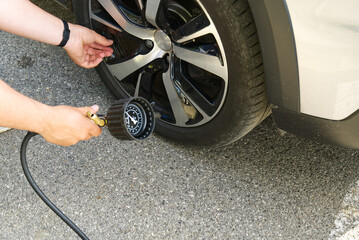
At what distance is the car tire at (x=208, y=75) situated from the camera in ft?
4.18

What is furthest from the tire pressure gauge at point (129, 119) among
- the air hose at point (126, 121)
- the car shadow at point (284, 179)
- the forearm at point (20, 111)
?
the car shadow at point (284, 179)

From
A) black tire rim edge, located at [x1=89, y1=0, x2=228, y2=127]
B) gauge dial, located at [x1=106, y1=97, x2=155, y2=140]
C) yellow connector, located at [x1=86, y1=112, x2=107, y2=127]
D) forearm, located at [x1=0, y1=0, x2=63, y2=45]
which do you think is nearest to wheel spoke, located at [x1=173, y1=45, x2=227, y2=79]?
black tire rim edge, located at [x1=89, y1=0, x2=228, y2=127]

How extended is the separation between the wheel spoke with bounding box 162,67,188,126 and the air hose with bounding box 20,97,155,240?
0.16 metres

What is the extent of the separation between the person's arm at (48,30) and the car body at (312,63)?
1.93 ft

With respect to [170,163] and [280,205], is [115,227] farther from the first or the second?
[280,205]

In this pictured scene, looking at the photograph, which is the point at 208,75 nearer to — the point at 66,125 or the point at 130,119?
the point at 130,119

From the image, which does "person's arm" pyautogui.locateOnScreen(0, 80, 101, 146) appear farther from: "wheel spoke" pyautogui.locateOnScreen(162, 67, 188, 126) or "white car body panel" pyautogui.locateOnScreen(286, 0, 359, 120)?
"white car body panel" pyautogui.locateOnScreen(286, 0, 359, 120)

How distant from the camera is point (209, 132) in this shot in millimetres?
1604

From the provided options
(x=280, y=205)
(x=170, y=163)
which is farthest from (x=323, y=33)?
(x=170, y=163)

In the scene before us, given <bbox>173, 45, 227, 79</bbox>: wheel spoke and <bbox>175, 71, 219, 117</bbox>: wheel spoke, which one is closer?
<bbox>173, 45, 227, 79</bbox>: wheel spoke

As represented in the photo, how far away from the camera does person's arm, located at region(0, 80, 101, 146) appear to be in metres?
1.22

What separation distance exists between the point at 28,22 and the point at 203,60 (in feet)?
2.13

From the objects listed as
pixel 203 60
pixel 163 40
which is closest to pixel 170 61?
pixel 163 40

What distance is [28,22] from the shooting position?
158 centimetres
